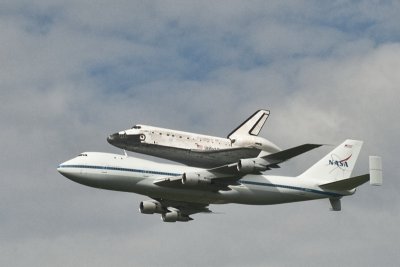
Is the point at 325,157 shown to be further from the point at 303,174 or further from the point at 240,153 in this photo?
the point at 240,153

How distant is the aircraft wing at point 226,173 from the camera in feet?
265

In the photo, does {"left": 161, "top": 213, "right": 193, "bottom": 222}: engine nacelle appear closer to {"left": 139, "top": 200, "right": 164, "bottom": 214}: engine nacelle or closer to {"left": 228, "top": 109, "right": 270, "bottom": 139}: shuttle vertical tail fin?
{"left": 139, "top": 200, "right": 164, "bottom": 214}: engine nacelle

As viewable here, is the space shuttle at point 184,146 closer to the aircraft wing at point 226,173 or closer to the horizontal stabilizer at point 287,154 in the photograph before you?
the aircraft wing at point 226,173

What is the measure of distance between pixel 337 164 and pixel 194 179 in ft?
57.9

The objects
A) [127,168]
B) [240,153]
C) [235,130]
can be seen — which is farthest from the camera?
[235,130]

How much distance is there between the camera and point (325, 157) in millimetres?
93062

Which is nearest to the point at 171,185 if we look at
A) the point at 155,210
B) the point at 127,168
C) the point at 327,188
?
the point at 127,168

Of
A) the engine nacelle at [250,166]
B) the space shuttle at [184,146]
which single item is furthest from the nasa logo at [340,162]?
the engine nacelle at [250,166]

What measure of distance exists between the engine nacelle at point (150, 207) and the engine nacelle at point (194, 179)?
9.99 metres

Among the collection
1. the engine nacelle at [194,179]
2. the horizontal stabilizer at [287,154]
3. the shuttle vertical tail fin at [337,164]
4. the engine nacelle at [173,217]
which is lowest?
the engine nacelle at [173,217]

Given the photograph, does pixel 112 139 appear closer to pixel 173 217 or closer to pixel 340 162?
pixel 173 217

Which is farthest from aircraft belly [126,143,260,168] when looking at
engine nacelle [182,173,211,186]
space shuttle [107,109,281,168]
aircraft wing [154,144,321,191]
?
engine nacelle [182,173,211,186]

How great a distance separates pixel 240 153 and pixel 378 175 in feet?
40.9

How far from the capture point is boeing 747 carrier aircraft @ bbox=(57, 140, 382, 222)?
81.4 metres
